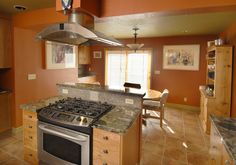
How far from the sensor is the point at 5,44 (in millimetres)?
2965

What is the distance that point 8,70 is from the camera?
123 inches

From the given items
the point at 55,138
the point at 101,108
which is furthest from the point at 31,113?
the point at 101,108

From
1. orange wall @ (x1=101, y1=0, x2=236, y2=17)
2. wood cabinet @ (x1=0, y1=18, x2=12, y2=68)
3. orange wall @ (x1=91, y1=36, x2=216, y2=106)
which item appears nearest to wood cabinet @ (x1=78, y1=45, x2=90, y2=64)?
orange wall @ (x1=91, y1=36, x2=216, y2=106)

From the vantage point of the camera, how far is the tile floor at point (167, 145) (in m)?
2.47

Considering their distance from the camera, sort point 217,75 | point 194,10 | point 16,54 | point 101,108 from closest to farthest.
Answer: point 194,10 < point 101,108 < point 16,54 < point 217,75

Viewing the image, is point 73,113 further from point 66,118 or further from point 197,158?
point 197,158

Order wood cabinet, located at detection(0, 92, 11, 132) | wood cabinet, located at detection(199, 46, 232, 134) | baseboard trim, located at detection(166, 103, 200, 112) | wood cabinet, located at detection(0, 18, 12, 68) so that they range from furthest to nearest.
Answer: baseboard trim, located at detection(166, 103, 200, 112) < wood cabinet, located at detection(199, 46, 232, 134) < wood cabinet, located at detection(0, 92, 11, 132) < wood cabinet, located at detection(0, 18, 12, 68)

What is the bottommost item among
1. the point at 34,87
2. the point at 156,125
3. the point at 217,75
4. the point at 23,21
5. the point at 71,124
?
the point at 156,125

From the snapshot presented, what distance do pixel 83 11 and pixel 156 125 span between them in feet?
9.91

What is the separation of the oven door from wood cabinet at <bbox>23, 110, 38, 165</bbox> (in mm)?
136

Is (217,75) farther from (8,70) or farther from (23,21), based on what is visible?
(8,70)

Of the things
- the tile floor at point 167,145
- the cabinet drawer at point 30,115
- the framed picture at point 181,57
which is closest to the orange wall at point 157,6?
the cabinet drawer at point 30,115

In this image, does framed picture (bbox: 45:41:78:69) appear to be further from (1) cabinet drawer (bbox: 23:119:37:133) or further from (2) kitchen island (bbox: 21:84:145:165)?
(1) cabinet drawer (bbox: 23:119:37:133)

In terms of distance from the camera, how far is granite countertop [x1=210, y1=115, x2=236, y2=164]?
1.13 metres
